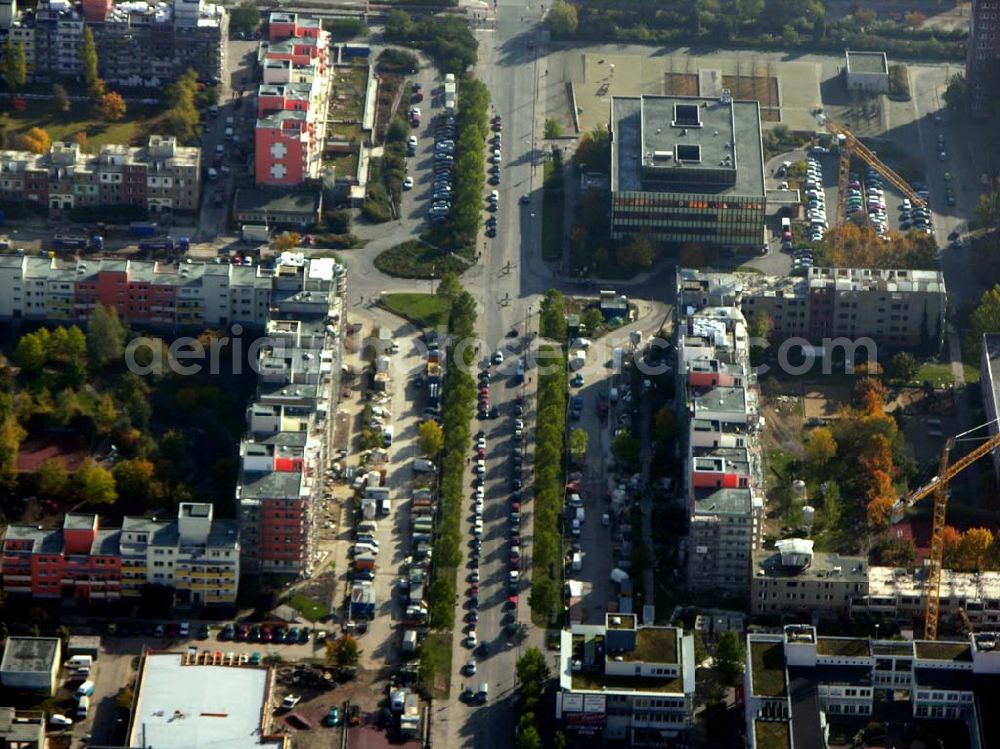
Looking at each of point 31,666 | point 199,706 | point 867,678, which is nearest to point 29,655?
point 31,666

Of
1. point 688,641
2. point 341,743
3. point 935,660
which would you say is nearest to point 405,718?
point 341,743

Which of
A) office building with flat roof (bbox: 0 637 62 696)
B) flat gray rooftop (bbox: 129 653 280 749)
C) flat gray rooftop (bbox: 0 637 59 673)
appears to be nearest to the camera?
flat gray rooftop (bbox: 129 653 280 749)

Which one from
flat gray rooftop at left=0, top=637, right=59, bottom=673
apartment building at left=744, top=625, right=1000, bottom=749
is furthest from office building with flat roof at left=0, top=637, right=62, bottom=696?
apartment building at left=744, top=625, right=1000, bottom=749

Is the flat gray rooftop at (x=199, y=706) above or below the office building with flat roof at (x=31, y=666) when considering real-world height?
below

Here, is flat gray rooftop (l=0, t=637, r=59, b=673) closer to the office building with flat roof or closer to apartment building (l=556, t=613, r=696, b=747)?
the office building with flat roof

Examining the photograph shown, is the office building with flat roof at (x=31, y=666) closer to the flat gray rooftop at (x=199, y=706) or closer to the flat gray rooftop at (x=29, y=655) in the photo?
the flat gray rooftop at (x=29, y=655)

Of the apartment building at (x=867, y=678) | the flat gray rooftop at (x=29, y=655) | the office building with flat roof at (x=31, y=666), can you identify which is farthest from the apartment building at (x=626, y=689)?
the flat gray rooftop at (x=29, y=655)

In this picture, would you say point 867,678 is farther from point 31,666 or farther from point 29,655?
point 29,655
